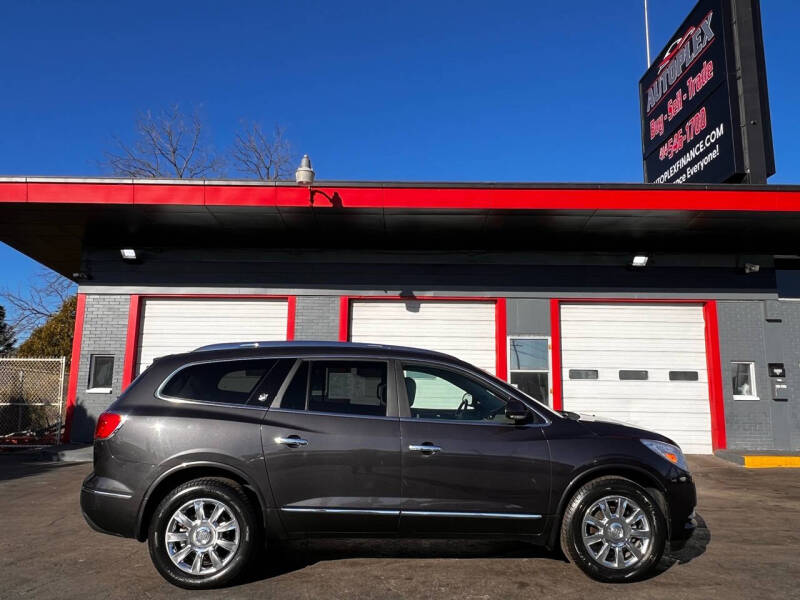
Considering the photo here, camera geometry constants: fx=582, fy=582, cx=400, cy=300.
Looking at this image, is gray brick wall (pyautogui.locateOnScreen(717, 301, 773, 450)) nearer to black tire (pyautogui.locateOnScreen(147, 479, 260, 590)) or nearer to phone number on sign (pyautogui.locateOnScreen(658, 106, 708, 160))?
phone number on sign (pyautogui.locateOnScreen(658, 106, 708, 160))

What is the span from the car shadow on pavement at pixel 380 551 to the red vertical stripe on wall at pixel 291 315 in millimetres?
6359

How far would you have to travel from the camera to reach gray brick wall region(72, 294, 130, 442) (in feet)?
36.3

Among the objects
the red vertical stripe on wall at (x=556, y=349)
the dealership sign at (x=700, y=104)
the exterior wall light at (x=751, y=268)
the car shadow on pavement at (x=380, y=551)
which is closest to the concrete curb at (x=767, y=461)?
the red vertical stripe on wall at (x=556, y=349)

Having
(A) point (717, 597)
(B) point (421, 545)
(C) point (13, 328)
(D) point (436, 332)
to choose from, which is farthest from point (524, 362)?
(C) point (13, 328)

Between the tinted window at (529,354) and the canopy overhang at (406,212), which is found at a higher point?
the canopy overhang at (406,212)

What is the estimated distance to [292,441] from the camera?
14.2ft

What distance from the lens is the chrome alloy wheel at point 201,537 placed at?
165 inches

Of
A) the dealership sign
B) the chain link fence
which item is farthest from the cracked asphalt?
the dealership sign

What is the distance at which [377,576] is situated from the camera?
14.5 ft

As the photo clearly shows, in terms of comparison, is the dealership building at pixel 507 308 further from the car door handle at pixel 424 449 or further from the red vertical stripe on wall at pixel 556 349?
the car door handle at pixel 424 449

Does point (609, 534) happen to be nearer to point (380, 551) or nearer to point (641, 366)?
point (380, 551)

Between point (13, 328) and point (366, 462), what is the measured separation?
2995cm

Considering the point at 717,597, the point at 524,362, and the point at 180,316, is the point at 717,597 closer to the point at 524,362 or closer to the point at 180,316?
the point at 524,362

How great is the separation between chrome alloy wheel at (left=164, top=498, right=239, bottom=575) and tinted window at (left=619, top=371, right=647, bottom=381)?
9.01m
